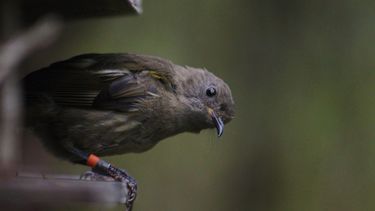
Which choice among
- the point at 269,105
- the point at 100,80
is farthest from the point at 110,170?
the point at 269,105

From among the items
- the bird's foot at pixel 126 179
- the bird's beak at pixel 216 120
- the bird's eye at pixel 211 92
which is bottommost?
the bird's foot at pixel 126 179

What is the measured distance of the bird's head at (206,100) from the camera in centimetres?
461

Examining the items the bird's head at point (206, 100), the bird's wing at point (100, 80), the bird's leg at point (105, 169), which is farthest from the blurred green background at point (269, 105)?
the bird's leg at point (105, 169)

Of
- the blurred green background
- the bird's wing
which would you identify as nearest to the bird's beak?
the bird's wing

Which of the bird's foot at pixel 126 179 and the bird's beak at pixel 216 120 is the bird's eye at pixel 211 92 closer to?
the bird's beak at pixel 216 120

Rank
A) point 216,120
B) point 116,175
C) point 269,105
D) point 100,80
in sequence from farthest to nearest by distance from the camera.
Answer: point 269,105 < point 216,120 < point 100,80 < point 116,175

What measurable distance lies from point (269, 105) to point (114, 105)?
3.43 metres

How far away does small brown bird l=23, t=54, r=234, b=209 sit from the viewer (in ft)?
13.3

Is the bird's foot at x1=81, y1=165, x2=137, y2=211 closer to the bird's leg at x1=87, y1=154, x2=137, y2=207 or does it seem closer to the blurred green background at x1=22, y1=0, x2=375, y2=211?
the bird's leg at x1=87, y1=154, x2=137, y2=207

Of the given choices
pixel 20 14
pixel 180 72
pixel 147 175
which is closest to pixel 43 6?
pixel 20 14

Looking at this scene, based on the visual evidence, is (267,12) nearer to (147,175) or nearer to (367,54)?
(367,54)

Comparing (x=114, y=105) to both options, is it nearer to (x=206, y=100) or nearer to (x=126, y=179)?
(x=126, y=179)

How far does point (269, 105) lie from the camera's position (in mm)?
7562

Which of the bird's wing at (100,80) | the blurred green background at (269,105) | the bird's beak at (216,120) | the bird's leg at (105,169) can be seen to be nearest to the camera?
the bird's wing at (100,80)
